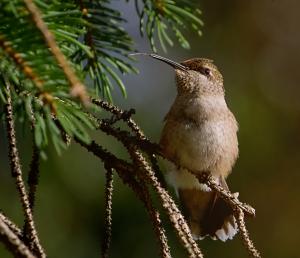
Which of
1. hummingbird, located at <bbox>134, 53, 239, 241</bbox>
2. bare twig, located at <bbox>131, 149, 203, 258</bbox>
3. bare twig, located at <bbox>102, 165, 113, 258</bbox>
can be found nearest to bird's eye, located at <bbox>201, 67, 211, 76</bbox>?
hummingbird, located at <bbox>134, 53, 239, 241</bbox>

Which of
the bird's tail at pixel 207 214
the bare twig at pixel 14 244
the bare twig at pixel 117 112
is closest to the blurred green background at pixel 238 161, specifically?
the bird's tail at pixel 207 214

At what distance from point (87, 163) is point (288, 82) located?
3.48 metres

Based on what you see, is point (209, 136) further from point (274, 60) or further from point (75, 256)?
point (274, 60)

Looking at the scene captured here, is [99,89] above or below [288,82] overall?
above

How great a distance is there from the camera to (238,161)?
5801mm

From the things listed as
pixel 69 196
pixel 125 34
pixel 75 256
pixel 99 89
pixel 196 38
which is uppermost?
pixel 125 34

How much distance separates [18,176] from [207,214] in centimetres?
272

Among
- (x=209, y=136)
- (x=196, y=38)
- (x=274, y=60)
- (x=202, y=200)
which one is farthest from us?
(x=274, y=60)

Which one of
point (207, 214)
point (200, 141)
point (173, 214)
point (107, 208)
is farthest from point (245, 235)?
point (207, 214)

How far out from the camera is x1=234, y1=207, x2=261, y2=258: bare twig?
1807mm

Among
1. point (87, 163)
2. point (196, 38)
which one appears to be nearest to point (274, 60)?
point (196, 38)

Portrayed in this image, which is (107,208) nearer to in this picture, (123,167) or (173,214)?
(123,167)

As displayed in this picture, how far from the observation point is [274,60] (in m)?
7.96

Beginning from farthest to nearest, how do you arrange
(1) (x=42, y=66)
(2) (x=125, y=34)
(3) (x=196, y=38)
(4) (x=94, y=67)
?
(3) (x=196, y=38) < (4) (x=94, y=67) < (2) (x=125, y=34) < (1) (x=42, y=66)
